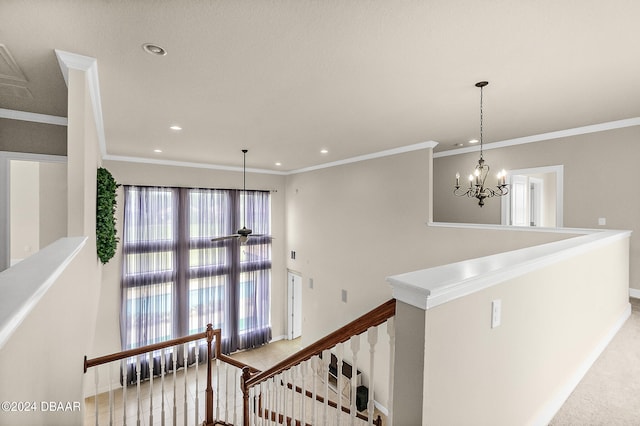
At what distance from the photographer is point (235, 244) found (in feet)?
25.0

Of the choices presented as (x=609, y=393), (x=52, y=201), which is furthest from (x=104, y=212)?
(x=609, y=393)

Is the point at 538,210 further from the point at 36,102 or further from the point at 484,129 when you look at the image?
the point at 36,102

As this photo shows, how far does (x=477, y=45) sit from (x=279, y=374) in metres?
2.83

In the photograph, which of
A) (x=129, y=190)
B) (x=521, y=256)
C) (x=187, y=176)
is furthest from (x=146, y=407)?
(x=521, y=256)

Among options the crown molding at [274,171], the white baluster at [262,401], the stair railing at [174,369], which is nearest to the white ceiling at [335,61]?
the crown molding at [274,171]

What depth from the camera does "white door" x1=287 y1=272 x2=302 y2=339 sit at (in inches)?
334

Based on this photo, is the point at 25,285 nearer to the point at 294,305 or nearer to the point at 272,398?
the point at 272,398

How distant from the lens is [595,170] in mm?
4086

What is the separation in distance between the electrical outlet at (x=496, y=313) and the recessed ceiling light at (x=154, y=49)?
260cm

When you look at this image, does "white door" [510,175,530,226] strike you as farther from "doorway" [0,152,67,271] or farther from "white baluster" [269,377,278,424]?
"doorway" [0,152,67,271]

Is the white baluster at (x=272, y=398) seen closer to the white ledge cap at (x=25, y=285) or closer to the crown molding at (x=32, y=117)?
the white ledge cap at (x=25, y=285)

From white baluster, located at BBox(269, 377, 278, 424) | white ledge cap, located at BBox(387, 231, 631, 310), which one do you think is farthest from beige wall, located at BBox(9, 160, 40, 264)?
white ledge cap, located at BBox(387, 231, 631, 310)

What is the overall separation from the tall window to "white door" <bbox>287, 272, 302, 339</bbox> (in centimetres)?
66

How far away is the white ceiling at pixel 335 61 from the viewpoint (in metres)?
1.71
